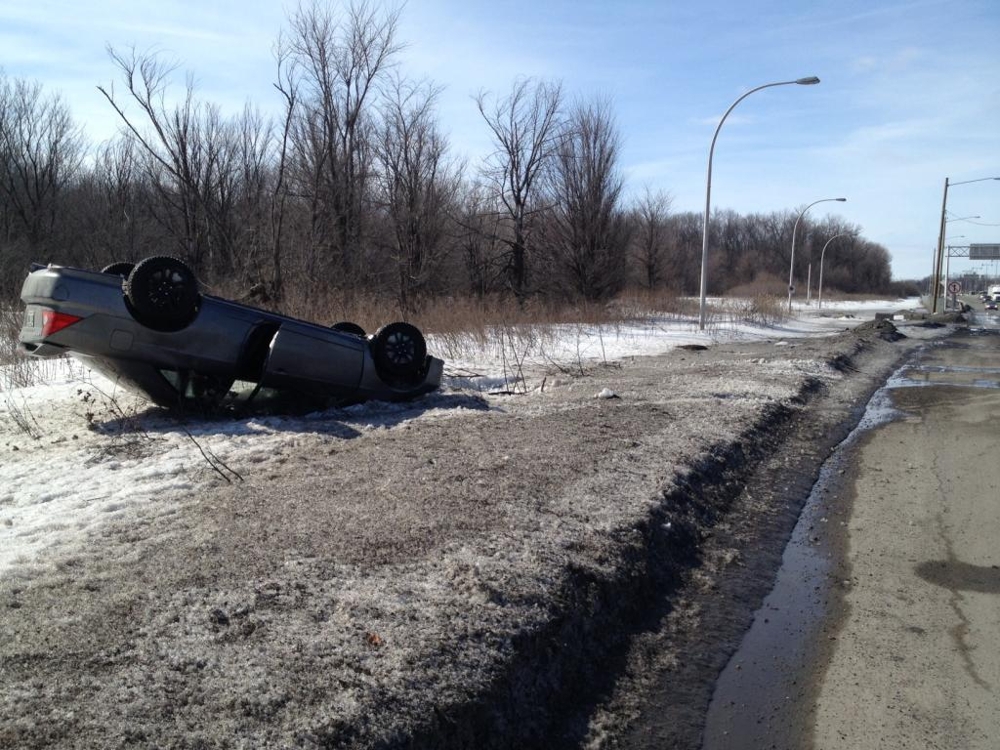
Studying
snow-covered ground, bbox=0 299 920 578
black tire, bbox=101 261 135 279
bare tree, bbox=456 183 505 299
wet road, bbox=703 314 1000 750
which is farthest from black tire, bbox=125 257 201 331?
bare tree, bbox=456 183 505 299

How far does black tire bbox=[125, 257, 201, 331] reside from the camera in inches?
304

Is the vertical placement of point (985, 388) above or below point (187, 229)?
below

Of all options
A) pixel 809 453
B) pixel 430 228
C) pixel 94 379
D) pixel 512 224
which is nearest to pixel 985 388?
pixel 809 453

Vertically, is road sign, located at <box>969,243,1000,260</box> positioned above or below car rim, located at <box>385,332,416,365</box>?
above

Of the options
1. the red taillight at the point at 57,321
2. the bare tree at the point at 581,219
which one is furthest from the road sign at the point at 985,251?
the red taillight at the point at 57,321

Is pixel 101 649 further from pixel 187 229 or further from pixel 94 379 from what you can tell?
pixel 187 229

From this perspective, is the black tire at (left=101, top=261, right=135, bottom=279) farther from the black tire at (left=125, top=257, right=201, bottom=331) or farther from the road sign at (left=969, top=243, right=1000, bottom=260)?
the road sign at (left=969, top=243, right=1000, bottom=260)

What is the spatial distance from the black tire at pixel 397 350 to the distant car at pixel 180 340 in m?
0.02

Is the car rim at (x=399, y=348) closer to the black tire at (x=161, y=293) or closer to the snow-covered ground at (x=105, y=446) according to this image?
the snow-covered ground at (x=105, y=446)

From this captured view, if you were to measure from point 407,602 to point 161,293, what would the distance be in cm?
524

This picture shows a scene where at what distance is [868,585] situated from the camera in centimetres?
507

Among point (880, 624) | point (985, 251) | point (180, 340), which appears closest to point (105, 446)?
point (180, 340)

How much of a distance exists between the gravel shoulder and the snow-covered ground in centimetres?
25

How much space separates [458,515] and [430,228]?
2591cm
